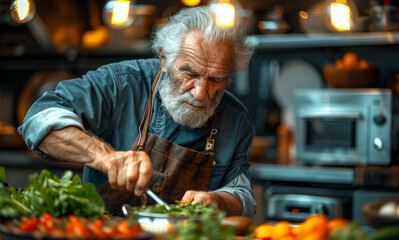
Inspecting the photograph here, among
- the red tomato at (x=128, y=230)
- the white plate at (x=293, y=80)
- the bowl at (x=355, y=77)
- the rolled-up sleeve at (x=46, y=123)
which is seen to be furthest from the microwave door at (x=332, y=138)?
the red tomato at (x=128, y=230)

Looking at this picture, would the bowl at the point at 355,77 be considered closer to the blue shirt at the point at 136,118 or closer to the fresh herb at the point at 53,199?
the blue shirt at the point at 136,118

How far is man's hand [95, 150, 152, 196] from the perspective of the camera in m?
1.46

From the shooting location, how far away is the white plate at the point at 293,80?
4.20m

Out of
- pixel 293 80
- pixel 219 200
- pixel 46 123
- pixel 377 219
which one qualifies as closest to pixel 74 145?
pixel 46 123

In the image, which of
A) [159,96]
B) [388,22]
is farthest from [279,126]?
[159,96]

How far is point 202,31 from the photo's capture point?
1.98 meters

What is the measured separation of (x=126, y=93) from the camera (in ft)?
6.73

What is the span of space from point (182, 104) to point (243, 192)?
0.42 metres

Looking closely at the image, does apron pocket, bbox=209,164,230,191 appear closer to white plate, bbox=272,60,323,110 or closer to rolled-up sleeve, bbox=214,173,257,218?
rolled-up sleeve, bbox=214,173,257,218

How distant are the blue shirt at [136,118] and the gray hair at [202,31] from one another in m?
0.16

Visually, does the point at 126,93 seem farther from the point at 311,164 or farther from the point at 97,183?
the point at 311,164

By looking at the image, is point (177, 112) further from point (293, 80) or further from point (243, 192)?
point (293, 80)

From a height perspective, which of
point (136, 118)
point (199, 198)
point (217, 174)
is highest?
point (136, 118)

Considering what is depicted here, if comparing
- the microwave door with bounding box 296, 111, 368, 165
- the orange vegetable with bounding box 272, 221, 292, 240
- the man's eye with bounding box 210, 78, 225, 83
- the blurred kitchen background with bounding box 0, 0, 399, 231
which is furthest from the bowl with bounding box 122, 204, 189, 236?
the microwave door with bounding box 296, 111, 368, 165
